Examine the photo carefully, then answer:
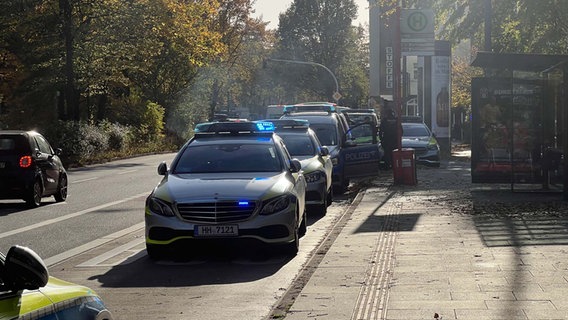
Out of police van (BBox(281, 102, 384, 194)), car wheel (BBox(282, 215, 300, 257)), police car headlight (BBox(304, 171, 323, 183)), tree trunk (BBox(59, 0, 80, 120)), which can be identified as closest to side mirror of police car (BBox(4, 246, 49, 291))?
car wheel (BBox(282, 215, 300, 257))

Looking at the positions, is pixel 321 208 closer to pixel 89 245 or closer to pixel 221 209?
pixel 89 245

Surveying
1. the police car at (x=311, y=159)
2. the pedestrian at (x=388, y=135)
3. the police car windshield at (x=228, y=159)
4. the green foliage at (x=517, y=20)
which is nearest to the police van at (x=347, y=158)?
the police car at (x=311, y=159)

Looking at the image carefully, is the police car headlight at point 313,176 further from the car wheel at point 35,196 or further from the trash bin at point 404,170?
the trash bin at point 404,170

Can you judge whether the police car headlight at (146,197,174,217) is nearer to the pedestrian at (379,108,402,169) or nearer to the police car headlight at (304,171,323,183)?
the police car headlight at (304,171,323,183)

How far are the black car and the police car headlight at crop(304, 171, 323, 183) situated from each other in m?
6.25

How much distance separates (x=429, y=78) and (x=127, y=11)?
13.4 meters

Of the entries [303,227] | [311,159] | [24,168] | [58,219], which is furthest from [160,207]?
[24,168]

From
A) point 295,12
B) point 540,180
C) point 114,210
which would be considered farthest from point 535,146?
point 295,12

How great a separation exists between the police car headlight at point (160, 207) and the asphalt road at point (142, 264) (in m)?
0.62

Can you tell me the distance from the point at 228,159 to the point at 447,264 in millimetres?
3971

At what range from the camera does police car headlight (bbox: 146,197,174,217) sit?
1227 centimetres

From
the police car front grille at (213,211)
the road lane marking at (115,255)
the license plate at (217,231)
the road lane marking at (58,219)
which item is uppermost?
the police car front grille at (213,211)

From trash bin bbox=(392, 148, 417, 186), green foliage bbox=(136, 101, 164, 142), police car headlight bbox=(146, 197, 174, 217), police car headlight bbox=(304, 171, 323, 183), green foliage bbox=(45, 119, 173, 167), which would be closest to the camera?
police car headlight bbox=(146, 197, 174, 217)

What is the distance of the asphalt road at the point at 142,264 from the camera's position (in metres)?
9.42
